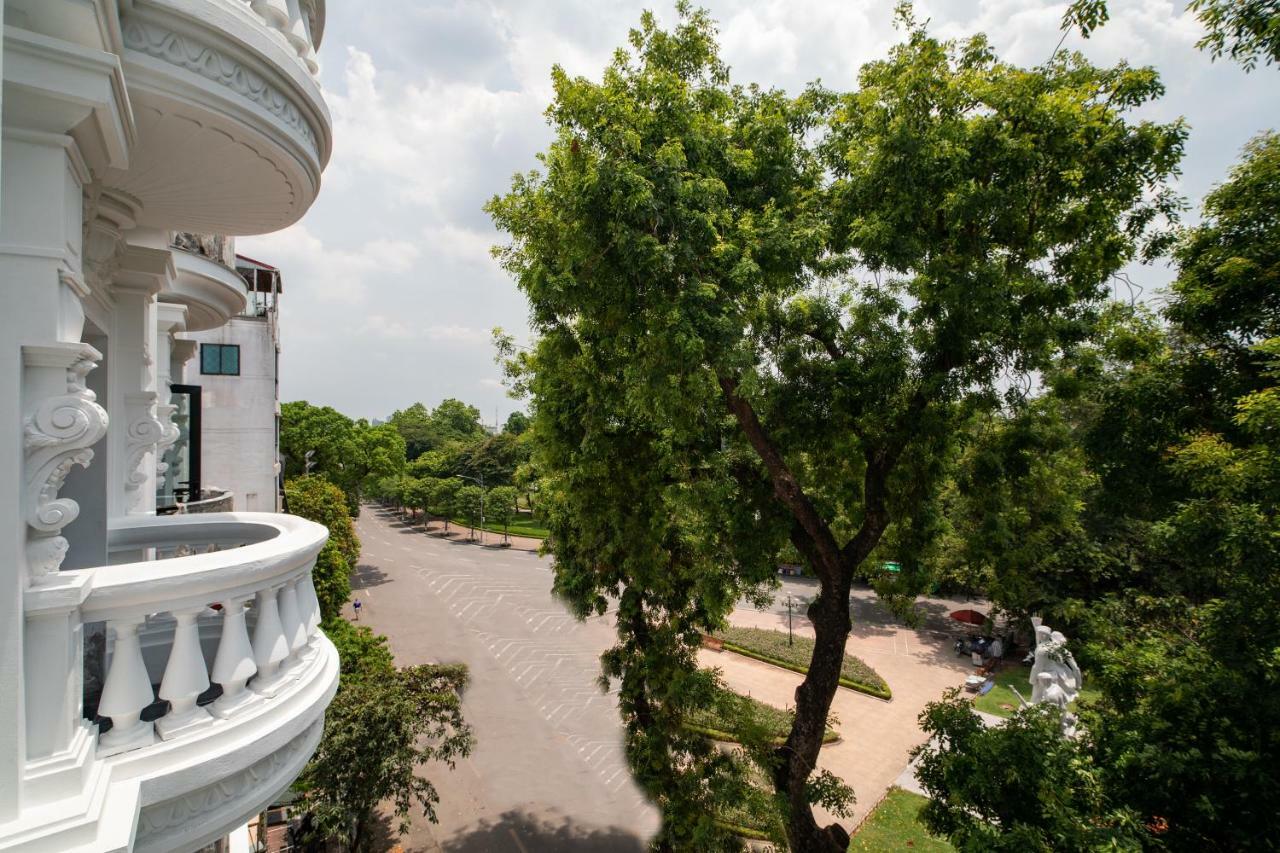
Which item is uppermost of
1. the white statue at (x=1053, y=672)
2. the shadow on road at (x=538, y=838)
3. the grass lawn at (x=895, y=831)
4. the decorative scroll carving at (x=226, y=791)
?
the decorative scroll carving at (x=226, y=791)

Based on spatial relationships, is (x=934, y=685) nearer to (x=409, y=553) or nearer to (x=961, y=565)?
(x=961, y=565)

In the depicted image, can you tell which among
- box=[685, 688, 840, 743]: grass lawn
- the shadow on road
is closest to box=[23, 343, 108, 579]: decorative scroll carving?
box=[685, 688, 840, 743]: grass lawn

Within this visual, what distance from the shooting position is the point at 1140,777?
5043 millimetres

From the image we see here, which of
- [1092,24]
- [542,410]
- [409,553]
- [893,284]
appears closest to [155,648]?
[542,410]

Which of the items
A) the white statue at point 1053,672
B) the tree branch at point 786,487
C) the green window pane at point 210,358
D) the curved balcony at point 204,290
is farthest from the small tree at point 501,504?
the tree branch at point 786,487

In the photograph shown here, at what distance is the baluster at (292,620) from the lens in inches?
109

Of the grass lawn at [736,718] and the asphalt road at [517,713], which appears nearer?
the grass lawn at [736,718]

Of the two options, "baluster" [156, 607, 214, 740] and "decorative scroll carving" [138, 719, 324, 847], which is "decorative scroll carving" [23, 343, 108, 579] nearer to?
"baluster" [156, 607, 214, 740]

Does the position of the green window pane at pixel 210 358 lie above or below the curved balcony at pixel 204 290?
above

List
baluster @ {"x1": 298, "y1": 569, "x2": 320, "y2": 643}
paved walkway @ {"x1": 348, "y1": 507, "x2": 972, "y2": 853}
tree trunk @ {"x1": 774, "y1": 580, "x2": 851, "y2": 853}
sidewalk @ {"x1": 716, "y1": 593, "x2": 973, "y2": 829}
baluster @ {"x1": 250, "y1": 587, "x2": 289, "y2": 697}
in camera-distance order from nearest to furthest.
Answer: baluster @ {"x1": 250, "y1": 587, "x2": 289, "y2": 697}
baluster @ {"x1": 298, "y1": 569, "x2": 320, "y2": 643}
tree trunk @ {"x1": 774, "y1": 580, "x2": 851, "y2": 853}
paved walkway @ {"x1": 348, "y1": 507, "x2": 972, "y2": 853}
sidewalk @ {"x1": 716, "y1": 593, "x2": 973, "y2": 829}

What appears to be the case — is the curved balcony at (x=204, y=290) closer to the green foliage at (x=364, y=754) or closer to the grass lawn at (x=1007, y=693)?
the green foliage at (x=364, y=754)

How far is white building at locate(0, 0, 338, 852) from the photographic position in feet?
6.32

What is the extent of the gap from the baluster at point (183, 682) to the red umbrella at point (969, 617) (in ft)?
78.8

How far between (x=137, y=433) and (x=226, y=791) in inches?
128
